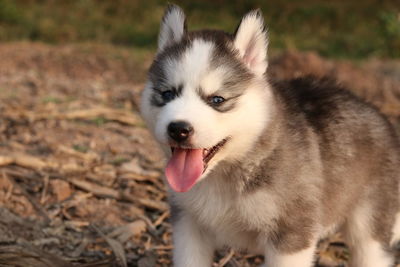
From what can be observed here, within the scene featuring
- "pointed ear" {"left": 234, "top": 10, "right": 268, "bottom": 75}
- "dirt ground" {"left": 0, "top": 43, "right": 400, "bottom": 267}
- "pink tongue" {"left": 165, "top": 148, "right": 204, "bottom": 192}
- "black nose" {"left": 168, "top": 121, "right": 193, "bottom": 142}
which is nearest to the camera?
"black nose" {"left": 168, "top": 121, "right": 193, "bottom": 142}

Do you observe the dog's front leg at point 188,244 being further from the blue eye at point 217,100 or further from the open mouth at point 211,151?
the blue eye at point 217,100

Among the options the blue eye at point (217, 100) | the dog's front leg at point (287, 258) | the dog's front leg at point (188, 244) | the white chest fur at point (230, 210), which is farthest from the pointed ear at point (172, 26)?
the dog's front leg at point (287, 258)

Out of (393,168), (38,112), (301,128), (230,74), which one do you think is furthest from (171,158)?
(38,112)

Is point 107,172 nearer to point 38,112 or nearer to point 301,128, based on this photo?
point 38,112

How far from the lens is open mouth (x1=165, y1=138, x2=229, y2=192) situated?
12.0 feet

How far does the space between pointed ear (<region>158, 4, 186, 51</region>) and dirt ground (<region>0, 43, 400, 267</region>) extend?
95 cm

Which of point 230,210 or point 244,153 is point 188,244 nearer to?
point 230,210

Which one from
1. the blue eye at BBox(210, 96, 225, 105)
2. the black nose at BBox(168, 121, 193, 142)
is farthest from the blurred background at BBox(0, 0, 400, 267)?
the black nose at BBox(168, 121, 193, 142)

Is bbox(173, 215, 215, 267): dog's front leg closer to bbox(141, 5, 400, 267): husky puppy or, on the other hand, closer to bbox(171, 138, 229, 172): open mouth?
bbox(141, 5, 400, 267): husky puppy

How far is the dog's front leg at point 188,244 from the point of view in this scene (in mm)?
4039

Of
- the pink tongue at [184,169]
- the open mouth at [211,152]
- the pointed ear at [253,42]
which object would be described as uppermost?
the pointed ear at [253,42]

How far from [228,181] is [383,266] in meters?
1.40

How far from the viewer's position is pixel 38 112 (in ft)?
23.4

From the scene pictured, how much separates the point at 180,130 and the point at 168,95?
38 cm
